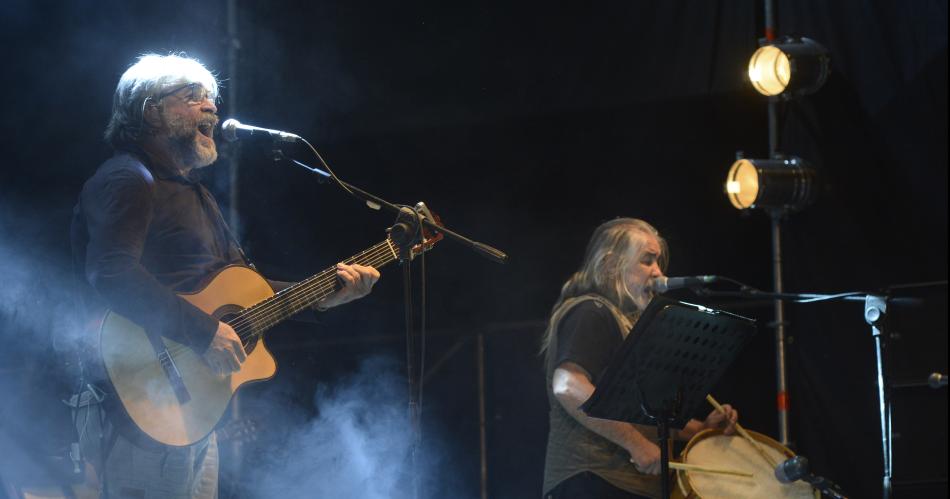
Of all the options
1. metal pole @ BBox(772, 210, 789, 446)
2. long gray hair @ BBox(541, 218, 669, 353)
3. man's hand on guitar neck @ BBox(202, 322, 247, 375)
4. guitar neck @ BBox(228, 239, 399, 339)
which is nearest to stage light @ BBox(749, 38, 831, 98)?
metal pole @ BBox(772, 210, 789, 446)

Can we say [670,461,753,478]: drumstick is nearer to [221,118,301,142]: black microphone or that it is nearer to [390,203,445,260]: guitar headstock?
[390,203,445,260]: guitar headstock

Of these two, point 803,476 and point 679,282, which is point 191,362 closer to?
point 679,282

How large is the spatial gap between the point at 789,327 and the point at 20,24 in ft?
13.2

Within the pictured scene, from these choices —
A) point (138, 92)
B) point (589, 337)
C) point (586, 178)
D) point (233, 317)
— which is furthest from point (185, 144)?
point (586, 178)

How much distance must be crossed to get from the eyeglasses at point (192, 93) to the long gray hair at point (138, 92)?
0.01 m

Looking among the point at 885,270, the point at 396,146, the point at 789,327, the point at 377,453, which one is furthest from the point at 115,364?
the point at 885,270

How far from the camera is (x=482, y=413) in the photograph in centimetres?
546

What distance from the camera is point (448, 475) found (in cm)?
546

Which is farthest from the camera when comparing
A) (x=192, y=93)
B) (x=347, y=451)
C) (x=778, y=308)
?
(x=778, y=308)

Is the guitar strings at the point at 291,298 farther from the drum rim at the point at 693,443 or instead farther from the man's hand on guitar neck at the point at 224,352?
the drum rim at the point at 693,443

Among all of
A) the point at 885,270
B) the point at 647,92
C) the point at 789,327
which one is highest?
the point at 647,92

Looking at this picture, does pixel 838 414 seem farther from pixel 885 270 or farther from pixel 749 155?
pixel 749 155

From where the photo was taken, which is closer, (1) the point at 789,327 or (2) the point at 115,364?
(2) the point at 115,364

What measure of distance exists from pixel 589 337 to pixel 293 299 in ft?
3.55
